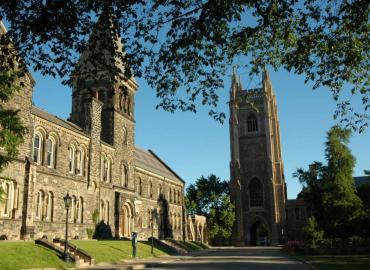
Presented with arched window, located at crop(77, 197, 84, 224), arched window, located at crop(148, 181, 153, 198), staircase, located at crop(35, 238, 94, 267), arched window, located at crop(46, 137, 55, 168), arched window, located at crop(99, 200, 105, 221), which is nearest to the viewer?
staircase, located at crop(35, 238, 94, 267)

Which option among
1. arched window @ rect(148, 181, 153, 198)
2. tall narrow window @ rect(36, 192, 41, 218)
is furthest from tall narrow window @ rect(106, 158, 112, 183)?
arched window @ rect(148, 181, 153, 198)

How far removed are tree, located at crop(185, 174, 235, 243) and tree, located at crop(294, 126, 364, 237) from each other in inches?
689

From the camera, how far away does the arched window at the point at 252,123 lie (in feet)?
256

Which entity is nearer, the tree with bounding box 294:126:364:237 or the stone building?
the stone building

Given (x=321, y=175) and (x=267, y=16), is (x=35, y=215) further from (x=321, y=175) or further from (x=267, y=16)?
(x=321, y=175)

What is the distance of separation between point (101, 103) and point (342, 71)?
89.4 feet

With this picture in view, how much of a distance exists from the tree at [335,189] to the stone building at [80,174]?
65.3 feet

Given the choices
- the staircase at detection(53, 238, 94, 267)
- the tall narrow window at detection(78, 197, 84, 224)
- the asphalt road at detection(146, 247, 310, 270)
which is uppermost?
the tall narrow window at detection(78, 197, 84, 224)

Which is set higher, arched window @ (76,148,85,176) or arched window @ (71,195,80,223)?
arched window @ (76,148,85,176)

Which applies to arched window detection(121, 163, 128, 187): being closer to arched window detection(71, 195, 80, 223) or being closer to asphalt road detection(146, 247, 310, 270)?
arched window detection(71, 195, 80, 223)

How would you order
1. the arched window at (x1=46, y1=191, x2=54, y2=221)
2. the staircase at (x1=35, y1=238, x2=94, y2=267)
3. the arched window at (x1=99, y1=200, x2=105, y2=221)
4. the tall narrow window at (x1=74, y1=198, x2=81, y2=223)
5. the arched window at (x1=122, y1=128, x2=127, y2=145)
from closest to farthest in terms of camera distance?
the staircase at (x1=35, y1=238, x2=94, y2=267) → the arched window at (x1=46, y1=191, x2=54, y2=221) → the tall narrow window at (x1=74, y1=198, x2=81, y2=223) → the arched window at (x1=99, y1=200, x2=105, y2=221) → the arched window at (x1=122, y1=128, x2=127, y2=145)

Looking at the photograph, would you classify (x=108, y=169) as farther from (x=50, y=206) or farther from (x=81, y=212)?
(x=50, y=206)

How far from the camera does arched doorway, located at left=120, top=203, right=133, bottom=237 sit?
125ft

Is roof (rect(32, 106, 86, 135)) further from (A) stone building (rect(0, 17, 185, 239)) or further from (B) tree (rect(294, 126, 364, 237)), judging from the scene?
(B) tree (rect(294, 126, 364, 237))
